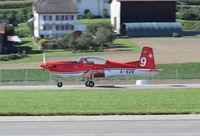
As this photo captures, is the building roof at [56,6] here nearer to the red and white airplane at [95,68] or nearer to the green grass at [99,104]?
the red and white airplane at [95,68]

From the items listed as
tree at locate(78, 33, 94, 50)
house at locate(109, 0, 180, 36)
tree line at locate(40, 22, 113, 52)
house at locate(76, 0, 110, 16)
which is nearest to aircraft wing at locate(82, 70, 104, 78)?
tree line at locate(40, 22, 113, 52)

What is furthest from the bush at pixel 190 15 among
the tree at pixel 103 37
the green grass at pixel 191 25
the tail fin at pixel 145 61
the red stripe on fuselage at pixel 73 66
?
the red stripe on fuselage at pixel 73 66

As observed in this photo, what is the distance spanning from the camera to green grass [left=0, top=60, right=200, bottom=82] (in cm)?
3391

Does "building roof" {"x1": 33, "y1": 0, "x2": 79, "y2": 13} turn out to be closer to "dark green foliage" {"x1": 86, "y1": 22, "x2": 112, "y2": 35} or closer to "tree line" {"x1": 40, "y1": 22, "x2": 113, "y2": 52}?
"dark green foliage" {"x1": 86, "y1": 22, "x2": 112, "y2": 35}

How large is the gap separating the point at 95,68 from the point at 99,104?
979 cm

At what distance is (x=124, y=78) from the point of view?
115 ft

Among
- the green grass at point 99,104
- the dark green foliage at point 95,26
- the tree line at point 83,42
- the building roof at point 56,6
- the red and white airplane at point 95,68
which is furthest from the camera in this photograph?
the building roof at point 56,6

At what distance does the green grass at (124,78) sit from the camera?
1335 inches

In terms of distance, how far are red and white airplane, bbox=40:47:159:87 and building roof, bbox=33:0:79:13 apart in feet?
167

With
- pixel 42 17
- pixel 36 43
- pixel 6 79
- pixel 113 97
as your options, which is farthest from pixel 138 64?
pixel 42 17

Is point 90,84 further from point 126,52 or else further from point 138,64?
point 126,52

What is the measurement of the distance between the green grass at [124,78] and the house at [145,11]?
39848mm

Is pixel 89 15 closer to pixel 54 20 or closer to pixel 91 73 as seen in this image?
pixel 54 20

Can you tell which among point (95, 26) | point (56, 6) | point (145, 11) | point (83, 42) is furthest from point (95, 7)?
point (83, 42)
